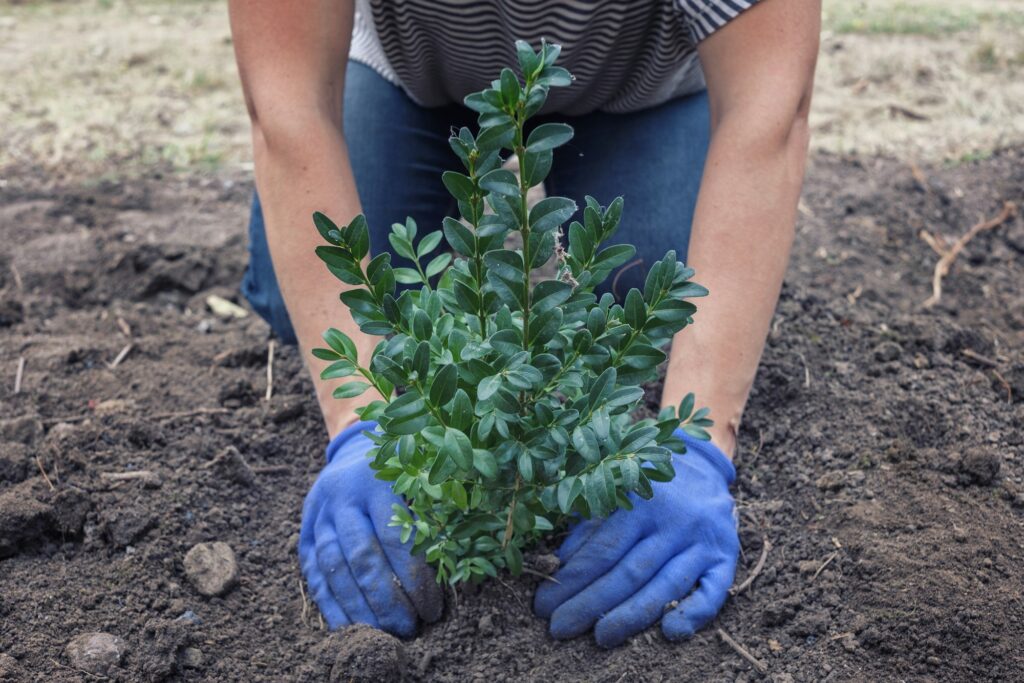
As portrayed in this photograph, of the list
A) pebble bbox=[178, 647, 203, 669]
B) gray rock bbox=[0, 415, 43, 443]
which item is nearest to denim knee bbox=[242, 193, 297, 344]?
gray rock bbox=[0, 415, 43, 443]

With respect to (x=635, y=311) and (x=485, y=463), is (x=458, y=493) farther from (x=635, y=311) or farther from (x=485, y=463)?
(x=635, y=311)

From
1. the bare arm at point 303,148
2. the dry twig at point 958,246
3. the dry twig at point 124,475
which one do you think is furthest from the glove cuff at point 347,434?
the dry twig at point 958,246

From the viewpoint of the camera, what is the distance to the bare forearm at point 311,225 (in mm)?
2148

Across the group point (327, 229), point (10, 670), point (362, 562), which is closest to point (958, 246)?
point (362, 562)

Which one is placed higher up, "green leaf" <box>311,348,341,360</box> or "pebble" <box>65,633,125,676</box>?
"green leaf" <box>311,348,341,360</box>

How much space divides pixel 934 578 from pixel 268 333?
73.5 inches

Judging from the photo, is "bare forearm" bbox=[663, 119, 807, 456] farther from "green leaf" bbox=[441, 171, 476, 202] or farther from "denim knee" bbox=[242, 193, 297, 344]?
"denim knee" bbox=[242, 193, 297, 344]

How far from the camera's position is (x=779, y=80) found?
6.72 ft

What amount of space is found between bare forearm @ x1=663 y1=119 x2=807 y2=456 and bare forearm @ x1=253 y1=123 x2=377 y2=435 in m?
0.69

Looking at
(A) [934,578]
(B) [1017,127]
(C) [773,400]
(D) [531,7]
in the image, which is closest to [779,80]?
(D) [531,7]

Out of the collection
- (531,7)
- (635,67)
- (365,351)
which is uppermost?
(531,7)

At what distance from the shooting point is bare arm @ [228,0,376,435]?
2129 millimetres

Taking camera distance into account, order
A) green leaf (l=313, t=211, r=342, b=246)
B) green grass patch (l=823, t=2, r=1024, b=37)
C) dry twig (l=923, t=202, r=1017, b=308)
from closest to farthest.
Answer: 1. green leaf (l=313, t=211, r=342, b=246)
2. dry twig (l=923, t=202, r=1017, b=308)
3. green grass patch (l=823, t=2, r=1024, b=37)

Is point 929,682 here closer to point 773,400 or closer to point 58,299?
point 773,400
